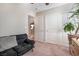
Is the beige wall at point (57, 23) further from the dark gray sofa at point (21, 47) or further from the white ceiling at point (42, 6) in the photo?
the dark gray sofa at point (21, 47)

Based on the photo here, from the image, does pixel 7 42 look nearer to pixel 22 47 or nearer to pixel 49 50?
pixel 22 47

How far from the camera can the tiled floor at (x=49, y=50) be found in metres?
2.11

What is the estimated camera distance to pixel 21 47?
215 cm

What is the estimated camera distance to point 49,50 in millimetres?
2141

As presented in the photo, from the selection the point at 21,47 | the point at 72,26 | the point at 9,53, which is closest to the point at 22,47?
the point at 21,47

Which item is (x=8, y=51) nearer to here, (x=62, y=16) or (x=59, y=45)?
(x=59, y=45)

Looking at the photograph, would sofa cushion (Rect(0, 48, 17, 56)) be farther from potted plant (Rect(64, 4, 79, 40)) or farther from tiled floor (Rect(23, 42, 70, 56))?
potted plant (Rect(64, 4, 79, 40))

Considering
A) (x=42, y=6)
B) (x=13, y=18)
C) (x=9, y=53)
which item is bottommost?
(x=9, y=53)

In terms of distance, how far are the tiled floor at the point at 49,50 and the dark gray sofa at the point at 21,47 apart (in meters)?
0.10

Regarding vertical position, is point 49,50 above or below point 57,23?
below

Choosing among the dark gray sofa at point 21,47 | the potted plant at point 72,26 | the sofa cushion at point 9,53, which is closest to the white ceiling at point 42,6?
the potted plant at point 72,26

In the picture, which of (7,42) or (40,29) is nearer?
(7,42)

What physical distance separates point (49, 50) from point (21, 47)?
0.55 m

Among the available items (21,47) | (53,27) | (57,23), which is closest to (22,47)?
(21,47)
